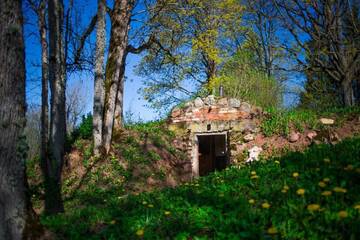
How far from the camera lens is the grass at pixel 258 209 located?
3176 millimetres

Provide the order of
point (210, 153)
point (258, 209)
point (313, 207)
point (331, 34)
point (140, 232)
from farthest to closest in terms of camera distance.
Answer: point (210, 153) < point (331, 34) < point (258, 209) < point (140, 232) < point (313, 207)

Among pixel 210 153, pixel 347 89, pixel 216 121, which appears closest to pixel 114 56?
pixel 216 121

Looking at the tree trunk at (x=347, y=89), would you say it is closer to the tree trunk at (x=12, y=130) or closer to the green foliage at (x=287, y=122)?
the green foliage at (x=287, y=122)

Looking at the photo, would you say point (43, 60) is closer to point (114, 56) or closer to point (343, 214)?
point (114, 56)

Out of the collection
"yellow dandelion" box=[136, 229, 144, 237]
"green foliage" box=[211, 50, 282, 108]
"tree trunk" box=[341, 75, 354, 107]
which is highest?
"green foliage" box=[211, 50, 282, 108]

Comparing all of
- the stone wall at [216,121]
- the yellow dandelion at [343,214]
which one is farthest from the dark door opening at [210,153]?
the yellow dandelion at [343,214]

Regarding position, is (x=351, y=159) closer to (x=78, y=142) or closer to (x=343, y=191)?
(x=343, y=191)

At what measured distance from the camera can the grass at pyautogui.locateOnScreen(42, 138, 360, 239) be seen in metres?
3.18

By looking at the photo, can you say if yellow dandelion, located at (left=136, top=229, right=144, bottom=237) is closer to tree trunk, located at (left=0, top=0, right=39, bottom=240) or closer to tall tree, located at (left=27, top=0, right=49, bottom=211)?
tree trunk, located at (left=0, top=0, right=39, bottom=240)

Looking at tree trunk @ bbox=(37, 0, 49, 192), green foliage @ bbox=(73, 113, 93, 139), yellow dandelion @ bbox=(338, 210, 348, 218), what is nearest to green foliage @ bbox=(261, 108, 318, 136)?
green foliage @ bbox=(73, 113, 93, 139)

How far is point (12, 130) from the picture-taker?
394cm

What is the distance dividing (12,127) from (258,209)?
2.96 metres

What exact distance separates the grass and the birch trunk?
2.04 feet

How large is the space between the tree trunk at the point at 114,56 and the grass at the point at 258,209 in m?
7.53
